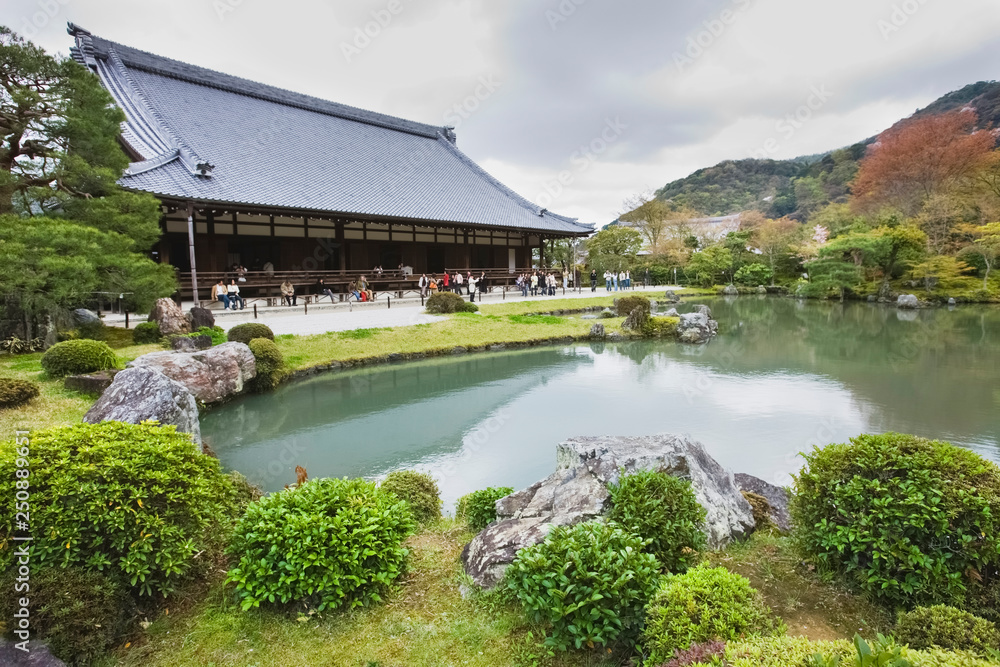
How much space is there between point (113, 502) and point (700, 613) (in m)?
3.12

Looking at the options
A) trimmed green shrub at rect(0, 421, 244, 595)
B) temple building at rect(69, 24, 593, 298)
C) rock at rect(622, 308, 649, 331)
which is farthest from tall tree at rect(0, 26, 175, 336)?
rock at rect(622, 308, 649, 331)

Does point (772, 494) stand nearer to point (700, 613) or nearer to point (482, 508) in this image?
point (482, 508)

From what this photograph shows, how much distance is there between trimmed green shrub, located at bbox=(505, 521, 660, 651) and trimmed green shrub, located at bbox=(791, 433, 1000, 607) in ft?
3.80

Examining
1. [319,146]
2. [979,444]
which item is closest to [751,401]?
[979,444]

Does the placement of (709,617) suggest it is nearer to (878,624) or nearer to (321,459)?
(878,624)

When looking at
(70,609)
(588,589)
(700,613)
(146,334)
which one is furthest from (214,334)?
(700,613)

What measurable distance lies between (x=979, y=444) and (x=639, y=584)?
7.63 m

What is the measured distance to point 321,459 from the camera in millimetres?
7293

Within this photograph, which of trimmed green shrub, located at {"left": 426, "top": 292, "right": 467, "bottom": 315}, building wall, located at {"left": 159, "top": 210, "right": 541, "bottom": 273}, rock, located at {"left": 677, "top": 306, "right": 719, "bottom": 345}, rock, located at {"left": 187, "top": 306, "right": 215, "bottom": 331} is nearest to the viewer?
rock, located at {"left": 187, "top": 306, "right": 215, "bottom": 331}

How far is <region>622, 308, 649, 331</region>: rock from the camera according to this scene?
59.8 ft

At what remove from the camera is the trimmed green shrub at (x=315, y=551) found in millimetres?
3037

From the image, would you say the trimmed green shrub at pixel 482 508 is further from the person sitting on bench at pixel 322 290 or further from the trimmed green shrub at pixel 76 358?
the person sitting on bench at pixel 322 290

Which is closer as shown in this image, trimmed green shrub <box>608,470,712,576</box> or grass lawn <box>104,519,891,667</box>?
grass lawn <box>104,519,891,667</box>

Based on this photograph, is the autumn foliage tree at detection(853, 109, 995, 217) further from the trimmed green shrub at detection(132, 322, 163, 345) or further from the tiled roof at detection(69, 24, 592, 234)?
the trimmed green shrub at detection(132, 322, 163, 345)
